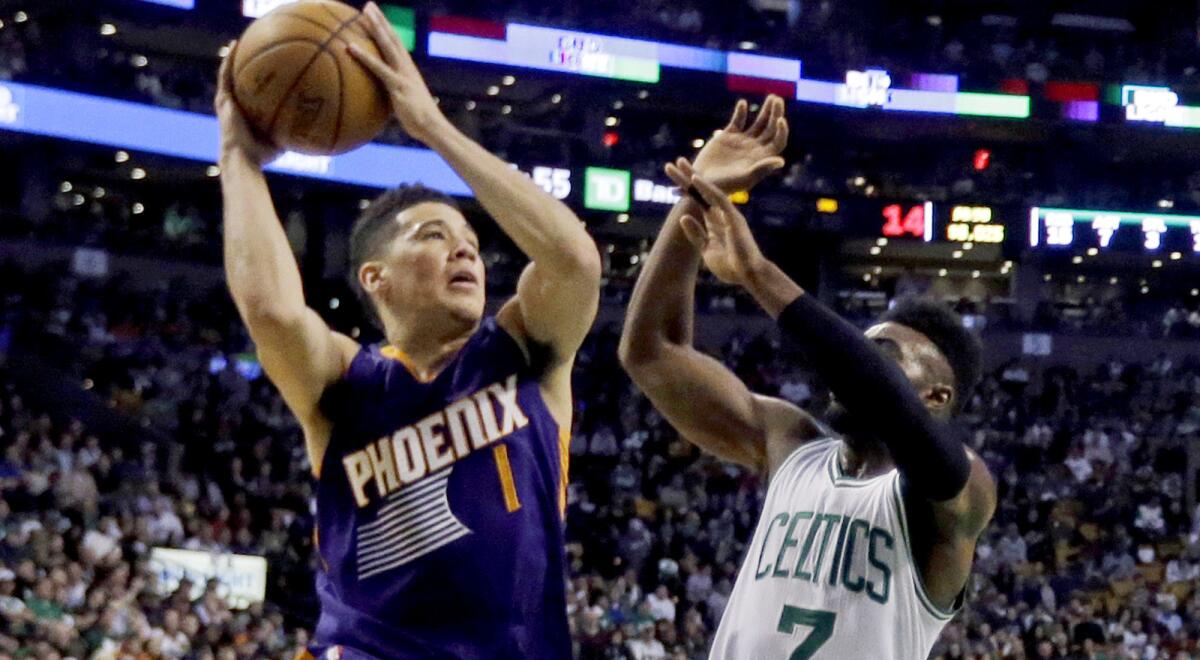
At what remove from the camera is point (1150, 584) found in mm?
19391

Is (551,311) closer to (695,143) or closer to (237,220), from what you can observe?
(237,220)

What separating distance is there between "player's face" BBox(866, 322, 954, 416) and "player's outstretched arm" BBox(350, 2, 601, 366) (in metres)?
0.83

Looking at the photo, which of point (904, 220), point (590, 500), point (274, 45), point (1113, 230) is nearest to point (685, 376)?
point (274, 45)

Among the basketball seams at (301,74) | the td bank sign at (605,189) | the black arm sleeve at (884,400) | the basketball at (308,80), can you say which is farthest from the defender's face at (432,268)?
the td bank sign at (605,189)

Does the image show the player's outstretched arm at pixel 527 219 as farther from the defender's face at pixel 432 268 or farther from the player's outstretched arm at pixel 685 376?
the player's outstretched arm at pixel 685 376

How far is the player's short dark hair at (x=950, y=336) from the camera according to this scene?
3.59 metres

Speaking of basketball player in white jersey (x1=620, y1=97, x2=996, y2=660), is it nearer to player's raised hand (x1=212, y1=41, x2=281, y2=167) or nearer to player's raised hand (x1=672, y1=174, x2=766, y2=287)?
player's raised hand (x1=672, y1=174, x2=766, y2=287)

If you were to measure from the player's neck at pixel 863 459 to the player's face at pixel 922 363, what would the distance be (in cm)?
17

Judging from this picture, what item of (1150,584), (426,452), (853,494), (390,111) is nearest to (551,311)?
(426,452)

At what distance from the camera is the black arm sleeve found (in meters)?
3.06

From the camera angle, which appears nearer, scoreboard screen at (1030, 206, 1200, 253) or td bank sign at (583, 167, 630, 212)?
td bank sign at (583, 167, 630, 212)

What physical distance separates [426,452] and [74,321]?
50.3 ft

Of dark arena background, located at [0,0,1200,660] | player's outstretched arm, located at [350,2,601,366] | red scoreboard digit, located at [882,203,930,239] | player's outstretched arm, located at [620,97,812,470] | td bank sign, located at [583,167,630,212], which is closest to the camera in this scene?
player's outstretched arm, located at [350,2,601,366]

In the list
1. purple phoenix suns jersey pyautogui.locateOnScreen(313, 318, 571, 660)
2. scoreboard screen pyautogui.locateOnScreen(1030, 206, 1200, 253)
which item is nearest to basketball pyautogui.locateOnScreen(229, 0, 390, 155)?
purple phoenix suns jersey pyautogui.locateOnScreen(313, 318, 571, 660)
